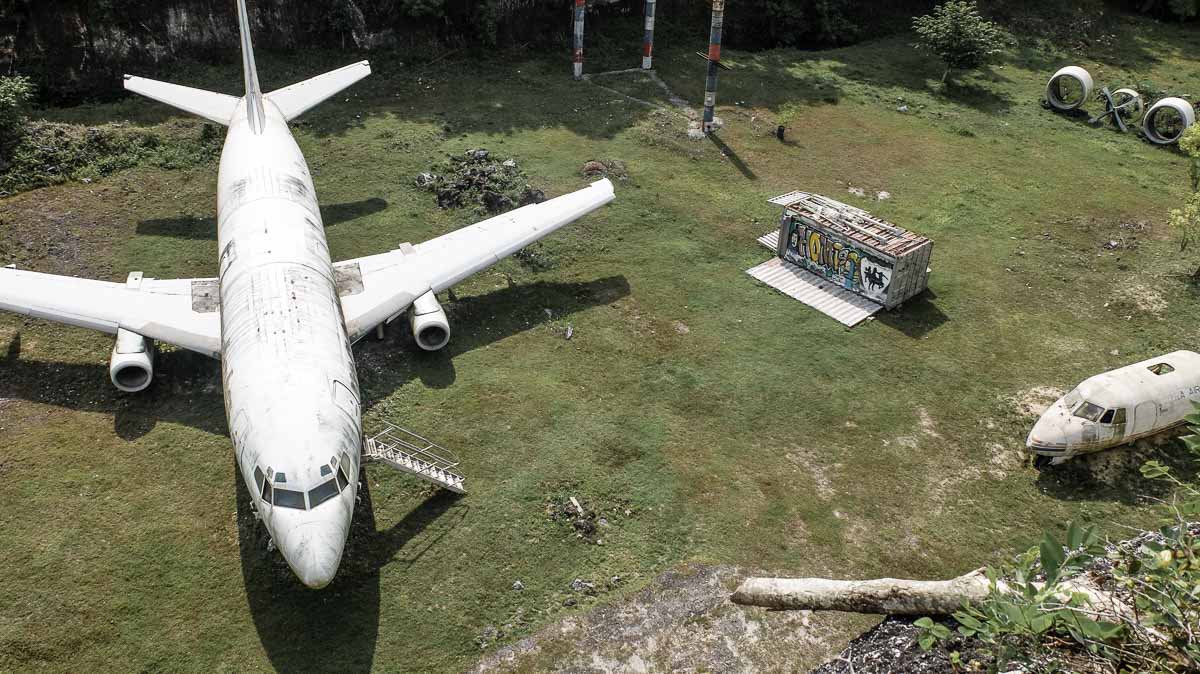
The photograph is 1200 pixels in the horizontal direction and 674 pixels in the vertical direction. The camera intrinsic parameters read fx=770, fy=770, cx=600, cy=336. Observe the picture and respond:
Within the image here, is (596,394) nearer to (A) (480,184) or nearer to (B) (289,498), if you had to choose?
(B) (289,498)

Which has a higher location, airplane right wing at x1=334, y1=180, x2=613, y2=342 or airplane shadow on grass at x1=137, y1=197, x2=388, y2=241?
airplane right wing at x1=334, y1=180, x2=613, y2=342

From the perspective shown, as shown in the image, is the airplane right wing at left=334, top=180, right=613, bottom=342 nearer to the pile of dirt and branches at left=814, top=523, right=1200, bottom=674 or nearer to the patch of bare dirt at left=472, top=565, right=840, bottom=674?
the patch of bare dirt at left=472, top=565, right=840, bottom=674

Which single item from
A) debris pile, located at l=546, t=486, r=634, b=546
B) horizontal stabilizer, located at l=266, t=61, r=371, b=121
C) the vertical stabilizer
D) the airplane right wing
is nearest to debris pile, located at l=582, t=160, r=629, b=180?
the airplane right wing

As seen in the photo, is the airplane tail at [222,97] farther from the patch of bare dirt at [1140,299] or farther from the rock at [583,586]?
the patch of bare dirt at [1140,299]

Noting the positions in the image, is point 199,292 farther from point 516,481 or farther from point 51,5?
point 51,5

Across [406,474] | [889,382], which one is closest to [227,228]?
[406,474]
